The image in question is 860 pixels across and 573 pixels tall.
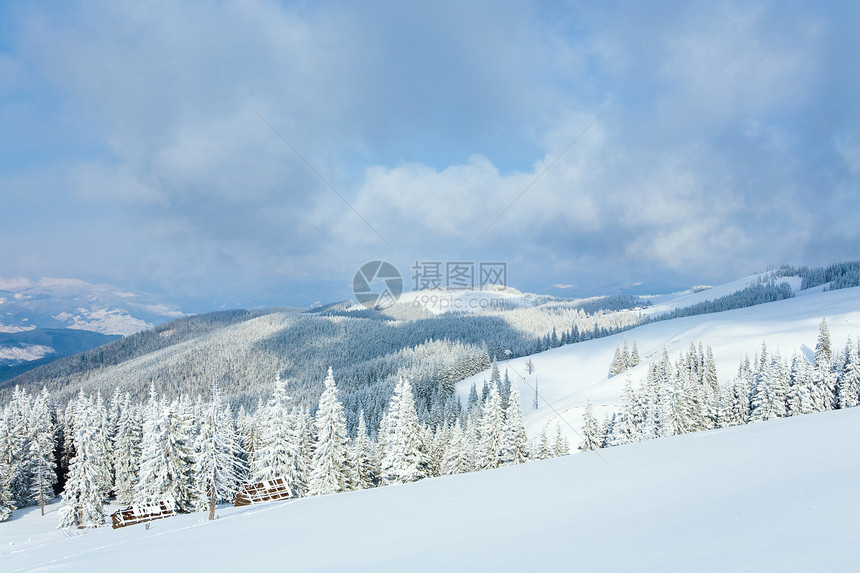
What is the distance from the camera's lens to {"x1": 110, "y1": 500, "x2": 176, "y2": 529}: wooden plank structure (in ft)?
95.1

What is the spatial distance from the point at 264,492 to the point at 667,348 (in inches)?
4354

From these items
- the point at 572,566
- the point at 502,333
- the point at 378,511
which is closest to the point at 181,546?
the point at 378,511

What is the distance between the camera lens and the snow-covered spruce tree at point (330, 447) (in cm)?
3300

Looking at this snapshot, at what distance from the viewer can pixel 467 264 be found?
128 feet

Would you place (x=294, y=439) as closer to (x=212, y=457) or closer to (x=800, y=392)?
(x=212, y=457)

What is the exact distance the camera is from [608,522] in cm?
709

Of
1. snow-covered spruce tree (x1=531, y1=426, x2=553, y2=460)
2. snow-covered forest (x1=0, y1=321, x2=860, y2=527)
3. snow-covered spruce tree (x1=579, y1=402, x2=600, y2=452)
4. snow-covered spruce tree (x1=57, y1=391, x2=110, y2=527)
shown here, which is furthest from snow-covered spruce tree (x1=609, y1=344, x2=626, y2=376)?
snow-covered spruce tree (x1=57, y1=391, x2=110, y2=527)

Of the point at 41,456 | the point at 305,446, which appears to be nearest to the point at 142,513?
the point at 305,446

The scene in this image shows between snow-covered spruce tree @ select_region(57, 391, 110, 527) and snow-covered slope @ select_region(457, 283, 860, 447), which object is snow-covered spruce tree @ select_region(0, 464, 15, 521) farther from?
snow-covered slope @ select_region(457, 283, 860, 447)

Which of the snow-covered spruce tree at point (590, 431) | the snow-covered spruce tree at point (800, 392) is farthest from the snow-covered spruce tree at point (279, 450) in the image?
the snow-covered spruce tree at point (800, 392)

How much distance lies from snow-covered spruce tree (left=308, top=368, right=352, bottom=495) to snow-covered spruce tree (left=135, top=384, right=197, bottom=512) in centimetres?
1021

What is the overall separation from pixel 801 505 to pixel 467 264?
33519mm

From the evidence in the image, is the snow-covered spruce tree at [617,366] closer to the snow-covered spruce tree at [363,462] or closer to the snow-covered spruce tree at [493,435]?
the snow-covered spruce tree at [493,435]

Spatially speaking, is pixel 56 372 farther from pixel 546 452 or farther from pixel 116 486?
pixel 546 452
